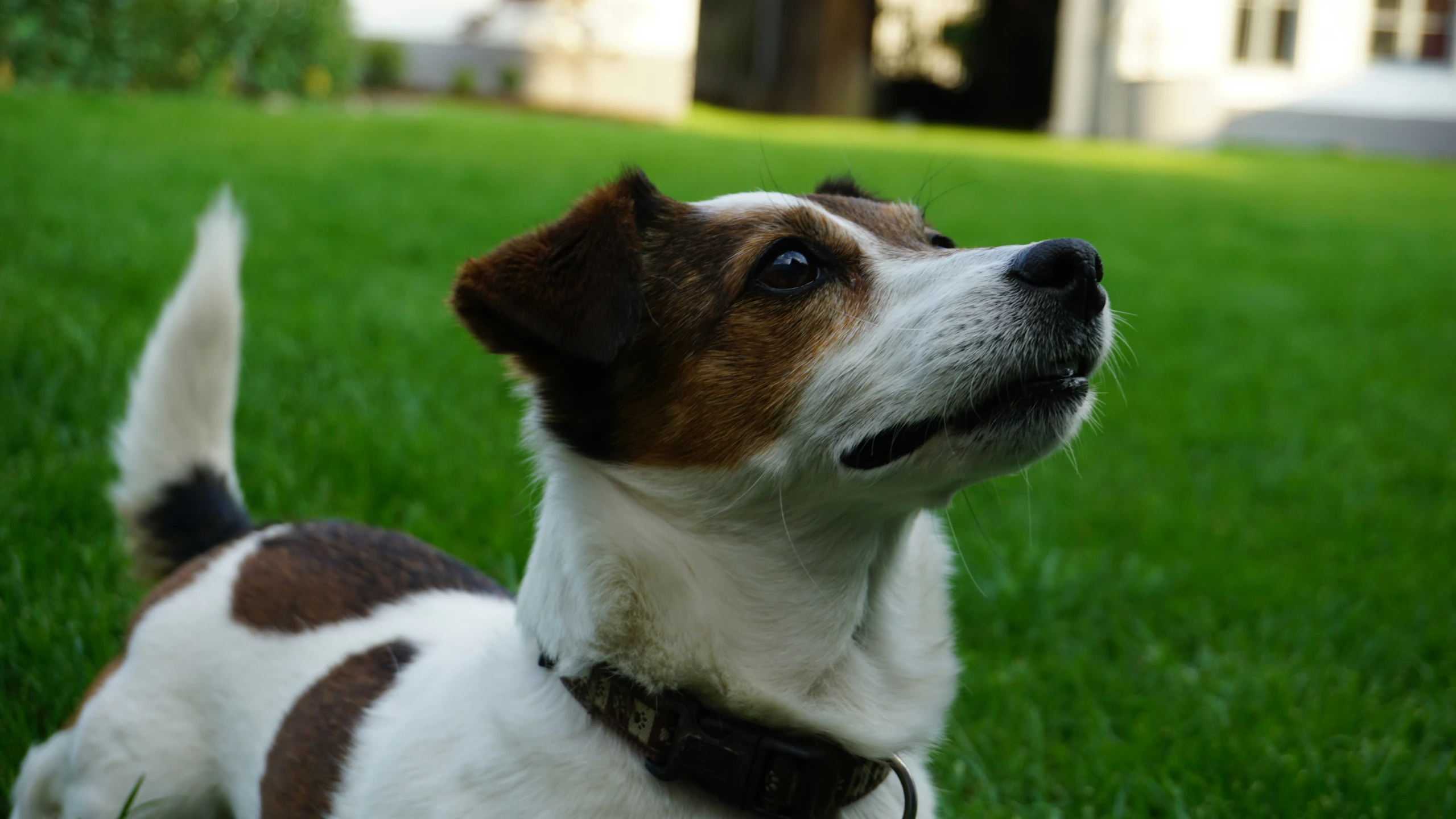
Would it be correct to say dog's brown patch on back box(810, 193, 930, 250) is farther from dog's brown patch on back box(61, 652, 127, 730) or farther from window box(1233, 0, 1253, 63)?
window box(1233, 0, 1253, 63)

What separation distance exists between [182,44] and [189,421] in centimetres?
1363

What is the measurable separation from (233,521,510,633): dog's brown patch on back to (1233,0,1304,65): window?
2481 cm

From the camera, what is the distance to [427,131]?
43.4 feet

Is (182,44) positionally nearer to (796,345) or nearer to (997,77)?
(796,345)

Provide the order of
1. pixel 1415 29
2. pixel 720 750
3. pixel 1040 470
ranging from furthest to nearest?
pixel 1415 29, pixel 1040 470, pixel 720 750

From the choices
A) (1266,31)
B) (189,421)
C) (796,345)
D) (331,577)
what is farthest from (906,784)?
(1266,31)

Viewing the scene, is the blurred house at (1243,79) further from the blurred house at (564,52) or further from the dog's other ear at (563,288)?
the dog's other ear at (563,288)

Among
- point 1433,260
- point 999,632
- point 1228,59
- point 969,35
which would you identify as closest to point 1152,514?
point 999,632

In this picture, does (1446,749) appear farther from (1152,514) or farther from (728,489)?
(728,489)

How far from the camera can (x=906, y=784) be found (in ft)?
6.63

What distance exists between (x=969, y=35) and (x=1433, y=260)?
19.6 metres

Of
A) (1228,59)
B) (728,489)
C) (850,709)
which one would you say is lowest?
(850,709)

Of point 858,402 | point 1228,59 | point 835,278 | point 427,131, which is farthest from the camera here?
point 1228,59

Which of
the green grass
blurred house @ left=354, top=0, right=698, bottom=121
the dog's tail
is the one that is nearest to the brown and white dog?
the green grass
